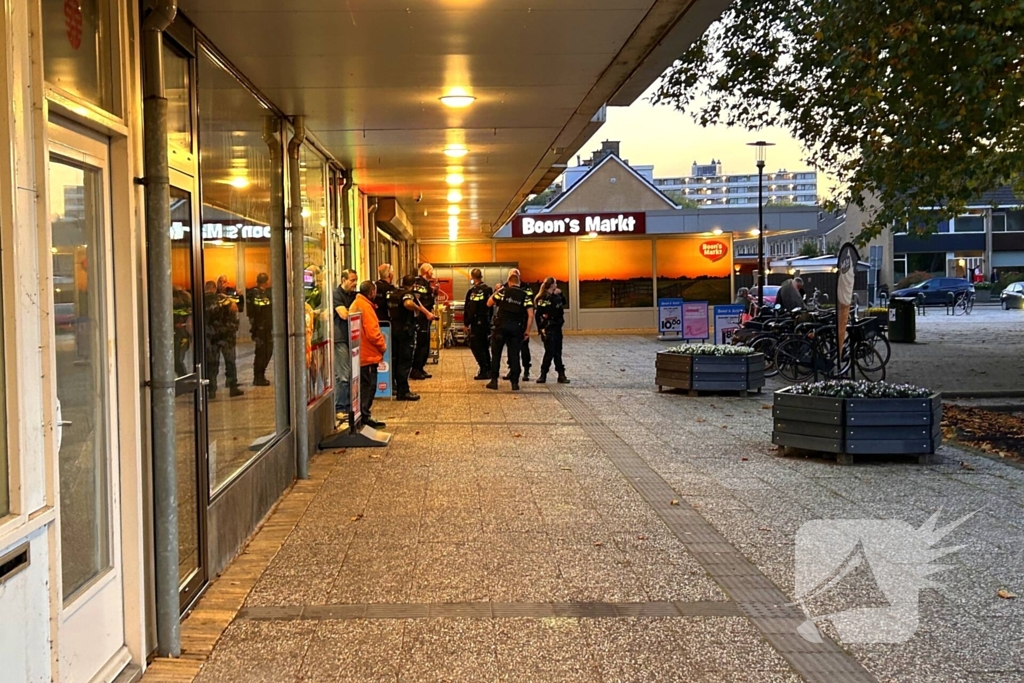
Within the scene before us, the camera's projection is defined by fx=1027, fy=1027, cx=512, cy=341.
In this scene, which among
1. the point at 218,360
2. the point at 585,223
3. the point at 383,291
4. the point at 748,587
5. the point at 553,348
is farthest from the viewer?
the point at 585,223

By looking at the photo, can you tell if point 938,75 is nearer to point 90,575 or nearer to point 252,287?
point 252,287

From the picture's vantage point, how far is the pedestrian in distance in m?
15.8

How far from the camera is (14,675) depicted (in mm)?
2975

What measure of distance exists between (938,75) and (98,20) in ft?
34.8

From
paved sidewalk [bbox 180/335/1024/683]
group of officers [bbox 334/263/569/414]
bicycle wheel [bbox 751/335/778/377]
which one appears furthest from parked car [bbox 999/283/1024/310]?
Result: paved sidewalk [bbox 180/335/1024/683]

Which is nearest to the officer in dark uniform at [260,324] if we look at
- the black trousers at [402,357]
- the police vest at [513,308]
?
the black trousers at [402,357]

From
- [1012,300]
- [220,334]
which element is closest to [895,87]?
[220,334]

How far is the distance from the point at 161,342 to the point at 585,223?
2714cm

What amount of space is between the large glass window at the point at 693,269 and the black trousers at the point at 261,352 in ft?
83.6

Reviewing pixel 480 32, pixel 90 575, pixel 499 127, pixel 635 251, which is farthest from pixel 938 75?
pixel 635 251

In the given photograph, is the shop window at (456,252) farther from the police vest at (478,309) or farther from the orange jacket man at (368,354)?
the orange jacket man at (368,354)

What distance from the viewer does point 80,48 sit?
13.3 feet

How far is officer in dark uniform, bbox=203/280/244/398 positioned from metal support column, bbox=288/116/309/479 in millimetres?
1578

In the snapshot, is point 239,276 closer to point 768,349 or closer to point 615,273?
point 768,349
